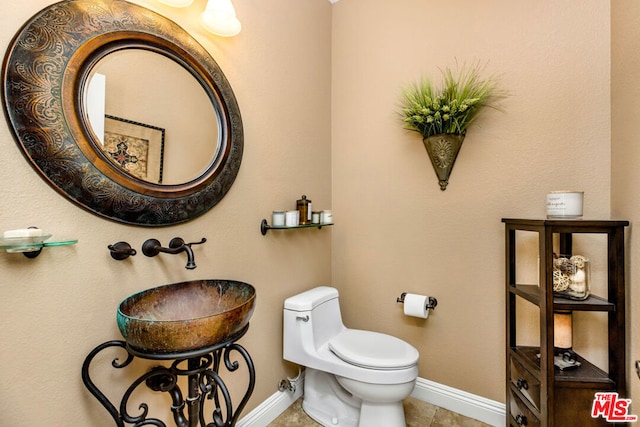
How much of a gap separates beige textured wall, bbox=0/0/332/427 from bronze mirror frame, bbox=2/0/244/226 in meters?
0.04

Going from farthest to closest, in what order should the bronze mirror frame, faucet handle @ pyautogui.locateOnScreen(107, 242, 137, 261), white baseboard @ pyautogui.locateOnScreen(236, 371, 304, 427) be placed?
white baseboard @ pyautogui.locateOnScreen(236, 371, 304, 427) → faucet handle @ pyautogui.locateOnScreen(107, 242, 137, 261) → the bronze mirror frame

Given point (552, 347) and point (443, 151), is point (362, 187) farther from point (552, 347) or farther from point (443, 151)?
point (552, 347)

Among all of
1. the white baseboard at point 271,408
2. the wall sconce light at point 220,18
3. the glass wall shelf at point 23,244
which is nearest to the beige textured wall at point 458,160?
the white baseboard at point 271,408

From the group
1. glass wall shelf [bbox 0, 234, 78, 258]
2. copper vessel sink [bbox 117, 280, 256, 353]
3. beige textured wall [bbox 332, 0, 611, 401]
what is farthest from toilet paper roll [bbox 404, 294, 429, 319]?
glass wall shelf [bbox 0, 234, 78, 258]

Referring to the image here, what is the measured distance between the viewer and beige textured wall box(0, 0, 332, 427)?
88 cm

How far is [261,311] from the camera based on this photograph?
166 centimetres

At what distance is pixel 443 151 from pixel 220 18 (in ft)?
4.46

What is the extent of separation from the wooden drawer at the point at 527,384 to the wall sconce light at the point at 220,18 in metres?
2.12

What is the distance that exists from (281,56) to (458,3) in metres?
1.13

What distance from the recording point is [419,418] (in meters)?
1.74

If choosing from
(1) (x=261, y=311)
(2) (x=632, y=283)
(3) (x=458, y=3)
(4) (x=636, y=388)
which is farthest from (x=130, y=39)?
(4) (x=636, y=388)

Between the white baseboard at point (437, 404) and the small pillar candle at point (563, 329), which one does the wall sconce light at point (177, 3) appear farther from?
the small pillar candle at point (563, 329)

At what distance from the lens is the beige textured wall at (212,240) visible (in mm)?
882

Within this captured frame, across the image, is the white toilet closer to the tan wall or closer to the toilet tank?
the toilet tank
